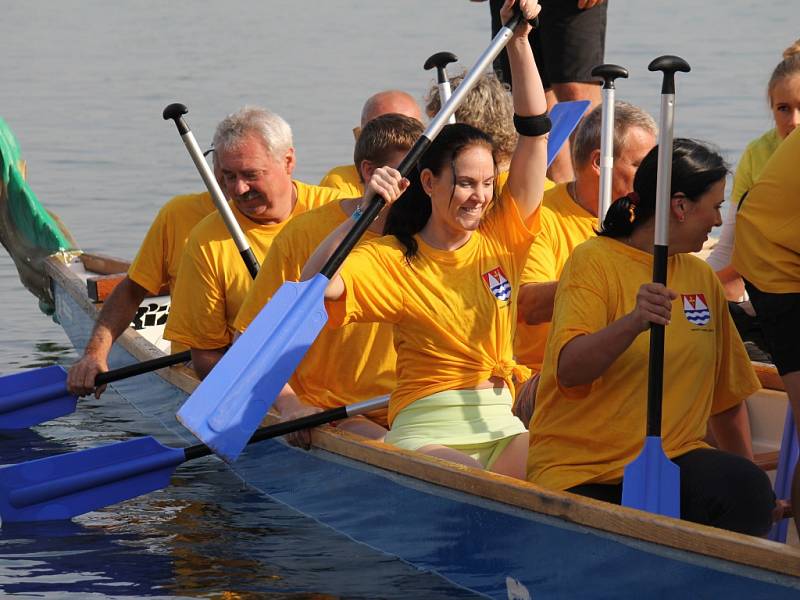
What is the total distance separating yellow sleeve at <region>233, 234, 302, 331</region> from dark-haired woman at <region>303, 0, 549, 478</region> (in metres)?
0.48

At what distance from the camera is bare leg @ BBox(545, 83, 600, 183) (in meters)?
7.30

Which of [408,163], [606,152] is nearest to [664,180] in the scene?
[408,163]

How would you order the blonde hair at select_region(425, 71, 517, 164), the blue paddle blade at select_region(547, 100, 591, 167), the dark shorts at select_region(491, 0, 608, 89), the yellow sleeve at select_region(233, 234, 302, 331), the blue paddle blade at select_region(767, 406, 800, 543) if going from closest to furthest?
1. the blue paddle blade at select_region(767, 406, 800, 543)
2. the yellow sleeve at select_region(233, 234, 302, 331)
3. the blonde hair at select_region(425, 71, 517, 164)
4. the blue paddle blade at select_region(547, 100, 591, 167)
5. the dark shorts at select_region(491, 0, 608, 89)

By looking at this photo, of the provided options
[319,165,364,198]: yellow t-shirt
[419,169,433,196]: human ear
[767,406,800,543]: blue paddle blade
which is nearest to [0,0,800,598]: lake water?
[767,406,800,543]: blue paddle blade

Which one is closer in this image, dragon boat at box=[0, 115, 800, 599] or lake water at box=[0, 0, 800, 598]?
dragon boat at box=[0, 115, 800, 599]

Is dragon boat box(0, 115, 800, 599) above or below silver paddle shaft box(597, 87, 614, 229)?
below

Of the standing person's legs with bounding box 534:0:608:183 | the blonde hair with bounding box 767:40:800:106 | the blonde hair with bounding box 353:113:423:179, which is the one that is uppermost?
the standing person's legs with bounding box 534:0:608:183

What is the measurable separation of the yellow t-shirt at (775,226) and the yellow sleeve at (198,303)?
2.38 m

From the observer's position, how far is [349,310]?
450 cm

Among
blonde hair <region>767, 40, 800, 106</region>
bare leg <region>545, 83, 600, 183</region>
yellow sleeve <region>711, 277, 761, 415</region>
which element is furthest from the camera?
bare leg <region>545, 83, 600, 183</region>

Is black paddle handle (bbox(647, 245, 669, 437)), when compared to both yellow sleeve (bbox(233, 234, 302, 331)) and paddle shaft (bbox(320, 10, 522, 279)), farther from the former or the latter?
yellow sleeve (bbox(233, 234, 302, 331))

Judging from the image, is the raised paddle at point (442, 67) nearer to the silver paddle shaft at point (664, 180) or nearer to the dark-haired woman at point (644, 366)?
the dark-haired woman at point (644, 366)

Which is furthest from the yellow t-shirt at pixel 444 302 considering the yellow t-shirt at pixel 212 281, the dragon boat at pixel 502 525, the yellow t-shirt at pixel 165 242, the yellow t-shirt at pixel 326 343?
the yellow t-shirt at pixel 165 242

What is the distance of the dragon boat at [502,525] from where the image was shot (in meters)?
3.58
